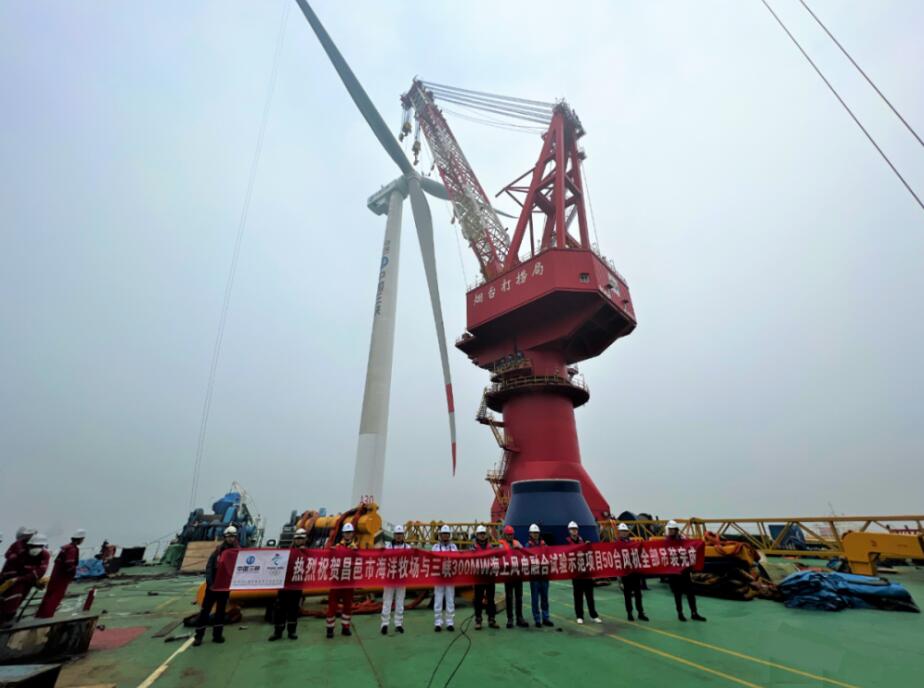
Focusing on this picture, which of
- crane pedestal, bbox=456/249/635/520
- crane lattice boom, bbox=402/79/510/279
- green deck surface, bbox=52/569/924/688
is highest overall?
crane lattice boom, bbox=402/79/510/279

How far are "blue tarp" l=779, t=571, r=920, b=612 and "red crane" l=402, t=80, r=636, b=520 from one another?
48.3 feet

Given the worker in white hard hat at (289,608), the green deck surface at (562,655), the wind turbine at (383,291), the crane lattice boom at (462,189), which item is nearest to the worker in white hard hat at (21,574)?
the green deck surface at (562,655)

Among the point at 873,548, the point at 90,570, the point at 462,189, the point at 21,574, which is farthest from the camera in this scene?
the point at 462,189

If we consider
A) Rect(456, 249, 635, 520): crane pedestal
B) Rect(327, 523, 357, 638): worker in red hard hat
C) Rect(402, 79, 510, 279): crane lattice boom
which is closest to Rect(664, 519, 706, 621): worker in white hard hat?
Rect(327, 523, 357, 638): worker in red hard hat

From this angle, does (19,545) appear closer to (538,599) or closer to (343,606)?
(343,606)

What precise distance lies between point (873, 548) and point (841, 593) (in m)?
3.17

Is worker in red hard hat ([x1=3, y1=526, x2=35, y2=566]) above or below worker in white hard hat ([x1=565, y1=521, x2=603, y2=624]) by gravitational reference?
above

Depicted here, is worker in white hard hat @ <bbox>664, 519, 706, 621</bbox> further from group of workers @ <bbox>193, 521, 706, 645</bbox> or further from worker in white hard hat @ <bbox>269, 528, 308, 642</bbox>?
worker in white hard hat @ <bbox>269, 528, 308, 642</bbox>

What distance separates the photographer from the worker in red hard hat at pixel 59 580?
893cm

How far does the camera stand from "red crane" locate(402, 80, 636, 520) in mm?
26578

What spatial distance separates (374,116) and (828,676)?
32.9 m

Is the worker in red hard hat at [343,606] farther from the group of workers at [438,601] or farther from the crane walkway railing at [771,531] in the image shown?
the crane walkway railing at [771,531]

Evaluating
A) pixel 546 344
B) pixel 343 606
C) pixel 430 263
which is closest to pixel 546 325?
pixel 546 344

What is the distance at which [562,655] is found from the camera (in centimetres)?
701
